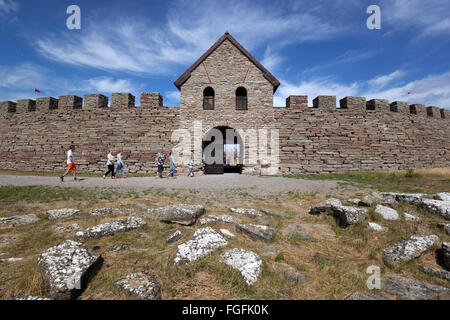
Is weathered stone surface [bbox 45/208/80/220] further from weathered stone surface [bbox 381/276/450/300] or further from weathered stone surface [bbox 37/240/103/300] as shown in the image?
weathered stone surface [bbox 381/276/450/300]

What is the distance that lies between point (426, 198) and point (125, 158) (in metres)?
14.3

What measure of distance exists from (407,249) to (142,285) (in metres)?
3.68

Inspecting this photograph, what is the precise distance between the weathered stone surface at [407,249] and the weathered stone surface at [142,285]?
306cm

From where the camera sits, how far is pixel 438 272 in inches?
95.8

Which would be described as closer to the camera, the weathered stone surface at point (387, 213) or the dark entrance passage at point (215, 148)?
the weathered stone surface at point (387, 213)

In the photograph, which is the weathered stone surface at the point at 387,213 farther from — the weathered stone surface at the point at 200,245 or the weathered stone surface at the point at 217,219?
the weathered stone surface at the point at 200,245

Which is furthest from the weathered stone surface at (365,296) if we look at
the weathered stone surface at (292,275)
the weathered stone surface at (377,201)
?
the weathered stone surface at (377,201)

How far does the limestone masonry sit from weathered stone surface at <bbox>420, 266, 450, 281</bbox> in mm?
9986

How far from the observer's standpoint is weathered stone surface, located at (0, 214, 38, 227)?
148 inches

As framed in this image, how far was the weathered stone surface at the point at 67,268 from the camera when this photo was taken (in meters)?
1.90

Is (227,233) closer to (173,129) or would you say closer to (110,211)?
(110,211)

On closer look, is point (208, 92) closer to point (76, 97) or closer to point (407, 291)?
point (76, 97)

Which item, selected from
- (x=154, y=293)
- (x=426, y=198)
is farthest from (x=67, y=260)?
(x=426, y=198)
